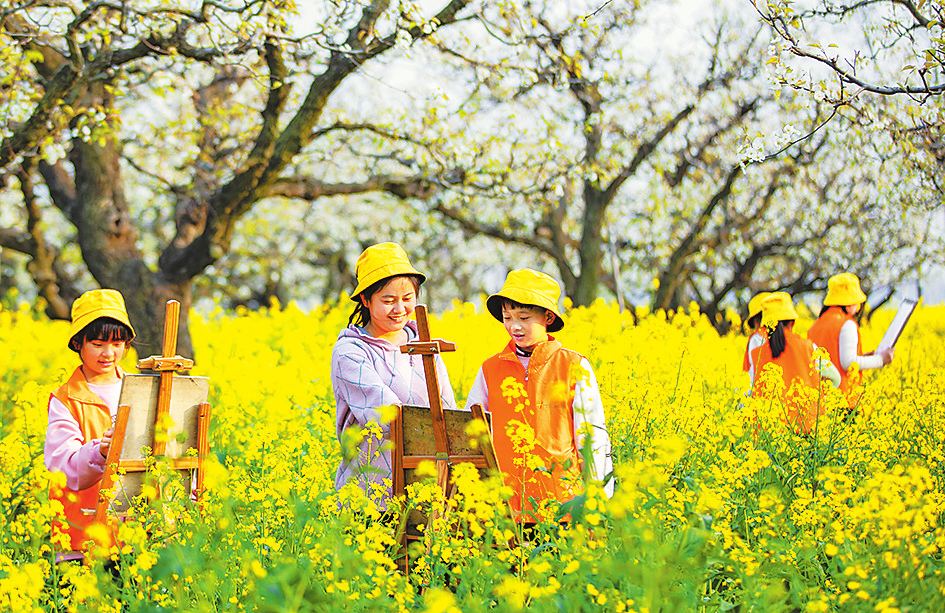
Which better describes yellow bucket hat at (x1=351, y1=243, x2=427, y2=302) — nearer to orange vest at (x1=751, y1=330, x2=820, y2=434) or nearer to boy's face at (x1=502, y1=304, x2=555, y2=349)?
boy's face at (x1=502, y1=304, x2=555, y2=349)

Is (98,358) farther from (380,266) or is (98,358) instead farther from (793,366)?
(793,366)

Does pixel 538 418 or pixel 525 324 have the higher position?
pixel 525 324

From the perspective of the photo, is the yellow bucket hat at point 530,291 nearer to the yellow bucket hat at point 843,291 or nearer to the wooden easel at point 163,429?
the wooden easel at point 163,429

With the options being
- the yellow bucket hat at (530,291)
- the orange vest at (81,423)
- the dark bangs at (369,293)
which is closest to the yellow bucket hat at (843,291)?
the yellow bucket hat at (530,291)

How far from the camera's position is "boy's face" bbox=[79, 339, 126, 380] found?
330 cm

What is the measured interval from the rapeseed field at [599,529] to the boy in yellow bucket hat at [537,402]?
19cm

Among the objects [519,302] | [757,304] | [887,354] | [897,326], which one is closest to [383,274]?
[519,302]

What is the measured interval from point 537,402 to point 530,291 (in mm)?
467

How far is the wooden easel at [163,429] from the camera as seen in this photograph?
9.13 ft

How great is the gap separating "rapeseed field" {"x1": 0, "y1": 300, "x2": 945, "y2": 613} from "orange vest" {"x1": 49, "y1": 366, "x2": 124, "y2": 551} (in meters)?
0.13

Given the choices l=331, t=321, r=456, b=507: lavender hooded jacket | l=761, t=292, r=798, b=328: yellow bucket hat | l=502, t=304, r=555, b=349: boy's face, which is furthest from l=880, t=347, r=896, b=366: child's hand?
l=331, t=321, r=456, b=507: lavender hooded jacket

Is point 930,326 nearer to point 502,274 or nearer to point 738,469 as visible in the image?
point 738,469

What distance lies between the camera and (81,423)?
3186mm

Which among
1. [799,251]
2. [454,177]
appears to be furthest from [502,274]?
[454,177]
